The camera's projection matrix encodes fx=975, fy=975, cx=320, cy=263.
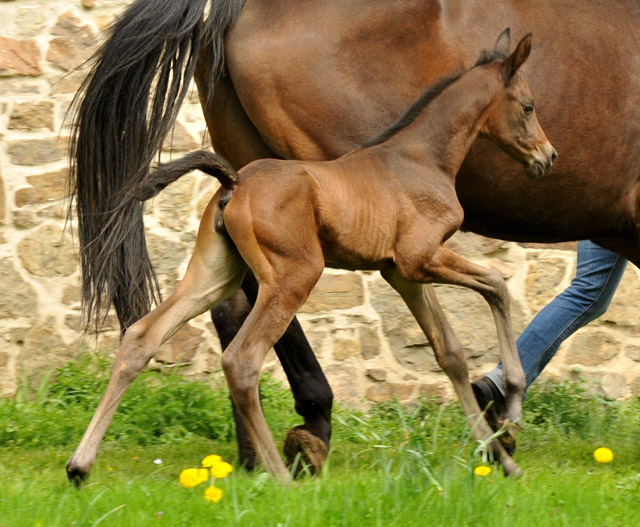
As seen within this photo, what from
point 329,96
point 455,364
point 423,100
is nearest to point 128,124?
point 329,96

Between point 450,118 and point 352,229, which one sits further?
point 450,118

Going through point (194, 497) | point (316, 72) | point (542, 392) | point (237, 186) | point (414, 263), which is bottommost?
point (542, 392)

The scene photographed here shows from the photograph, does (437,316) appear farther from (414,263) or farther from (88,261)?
(88,261)

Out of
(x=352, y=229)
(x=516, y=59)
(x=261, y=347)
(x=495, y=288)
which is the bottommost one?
(x=261, y=347)

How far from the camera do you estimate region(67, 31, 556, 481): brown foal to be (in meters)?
3.38

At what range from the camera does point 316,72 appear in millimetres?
3760

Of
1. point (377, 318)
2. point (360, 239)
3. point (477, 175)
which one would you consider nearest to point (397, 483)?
point (360, 239)

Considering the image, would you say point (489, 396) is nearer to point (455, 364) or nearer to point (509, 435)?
point (455, 364)

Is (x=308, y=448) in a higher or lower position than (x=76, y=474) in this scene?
lower

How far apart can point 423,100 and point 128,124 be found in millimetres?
1179

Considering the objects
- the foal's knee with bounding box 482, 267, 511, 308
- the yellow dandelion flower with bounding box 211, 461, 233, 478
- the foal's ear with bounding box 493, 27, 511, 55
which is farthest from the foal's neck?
the yellow dandelion flower with bounding box 211, 461, 233, 478

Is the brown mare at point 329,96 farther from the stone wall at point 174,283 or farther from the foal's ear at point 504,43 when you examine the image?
the stone wall at point 174,283

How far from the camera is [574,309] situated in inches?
193

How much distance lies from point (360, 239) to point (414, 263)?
8.6 inches
